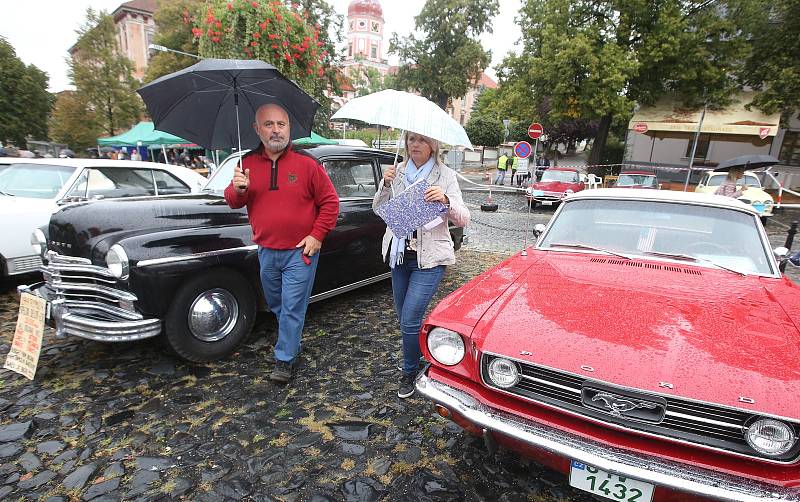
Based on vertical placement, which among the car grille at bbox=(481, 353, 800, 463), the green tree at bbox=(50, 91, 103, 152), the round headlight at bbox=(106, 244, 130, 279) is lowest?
the car grille at bbox=(481, 353, 800, 463)

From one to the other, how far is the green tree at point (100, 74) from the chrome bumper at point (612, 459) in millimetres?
21944

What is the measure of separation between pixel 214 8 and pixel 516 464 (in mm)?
11550

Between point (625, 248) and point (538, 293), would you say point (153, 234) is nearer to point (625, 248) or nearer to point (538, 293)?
point (538, 293)

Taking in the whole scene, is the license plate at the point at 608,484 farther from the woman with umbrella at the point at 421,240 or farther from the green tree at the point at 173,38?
the green tree at the point at 173,38

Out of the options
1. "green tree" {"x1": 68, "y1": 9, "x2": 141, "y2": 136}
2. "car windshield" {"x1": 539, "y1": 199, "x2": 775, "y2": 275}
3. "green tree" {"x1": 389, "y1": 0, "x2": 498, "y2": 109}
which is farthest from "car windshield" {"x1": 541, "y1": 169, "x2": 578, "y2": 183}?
"green tree" {"x1": 389, "y1": 0, "x2": 498, "y2": 109}

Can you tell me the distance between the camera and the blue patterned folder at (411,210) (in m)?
2.73

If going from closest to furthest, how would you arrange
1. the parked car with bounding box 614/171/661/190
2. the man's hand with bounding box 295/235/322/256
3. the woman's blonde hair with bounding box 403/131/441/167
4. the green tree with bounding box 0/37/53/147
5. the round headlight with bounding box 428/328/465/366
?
the round headlight with bounding box 428/328/465/366 → the woman's blonde hair with bounding box 403/131/441/167 → the man's hand with bounding box 295/235/322/256 → the parked car with bounding box 614/171/661/190 → the green tree with bounding box 0/37/53/147

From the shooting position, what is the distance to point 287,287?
10.3 ft

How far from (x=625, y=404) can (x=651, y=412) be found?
103 mm

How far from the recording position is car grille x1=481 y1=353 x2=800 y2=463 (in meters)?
1.65

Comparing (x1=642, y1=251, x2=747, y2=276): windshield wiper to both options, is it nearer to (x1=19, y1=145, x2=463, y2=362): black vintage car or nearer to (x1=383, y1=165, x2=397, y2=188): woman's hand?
(x1=383, y1=165, x2=397, y2=188): woman's hand

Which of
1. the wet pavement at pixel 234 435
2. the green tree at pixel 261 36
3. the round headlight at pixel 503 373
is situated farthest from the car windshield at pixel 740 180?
the round headlight at pixel 503 373

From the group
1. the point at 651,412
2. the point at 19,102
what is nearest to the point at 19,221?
the point at 651,412

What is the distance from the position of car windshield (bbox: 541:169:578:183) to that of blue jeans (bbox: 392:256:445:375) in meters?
14.2
